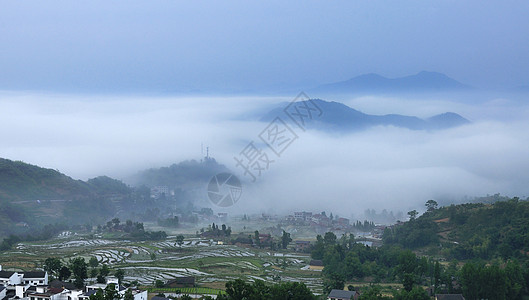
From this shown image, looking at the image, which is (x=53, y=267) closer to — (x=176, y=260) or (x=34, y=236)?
(x=176, y=260)

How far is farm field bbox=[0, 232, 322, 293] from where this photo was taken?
74.0 feet

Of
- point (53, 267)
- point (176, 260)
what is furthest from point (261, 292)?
point (176, 260)

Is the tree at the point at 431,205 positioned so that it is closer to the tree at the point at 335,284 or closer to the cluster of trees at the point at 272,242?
the cluster of trees at the point at 272,242

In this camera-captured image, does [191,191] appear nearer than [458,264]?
No

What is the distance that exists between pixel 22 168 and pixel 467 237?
120 ft

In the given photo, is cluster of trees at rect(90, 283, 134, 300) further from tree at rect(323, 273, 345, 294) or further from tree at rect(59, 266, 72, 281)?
tree at rect(323, 273, 345, 294)

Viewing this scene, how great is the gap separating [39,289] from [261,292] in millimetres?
6274

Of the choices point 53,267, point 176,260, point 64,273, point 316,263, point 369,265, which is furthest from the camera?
point 176,260

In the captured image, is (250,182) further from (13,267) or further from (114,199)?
(13,267)

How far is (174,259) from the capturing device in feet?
90.4

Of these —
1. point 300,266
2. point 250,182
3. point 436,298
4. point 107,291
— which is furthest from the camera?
point 250,182

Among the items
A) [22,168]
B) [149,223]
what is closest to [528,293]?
[149,223]

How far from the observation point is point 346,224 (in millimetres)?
44250

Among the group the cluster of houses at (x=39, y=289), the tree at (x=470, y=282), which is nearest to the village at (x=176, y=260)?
the cluster of houses at (x=39, y=289)
